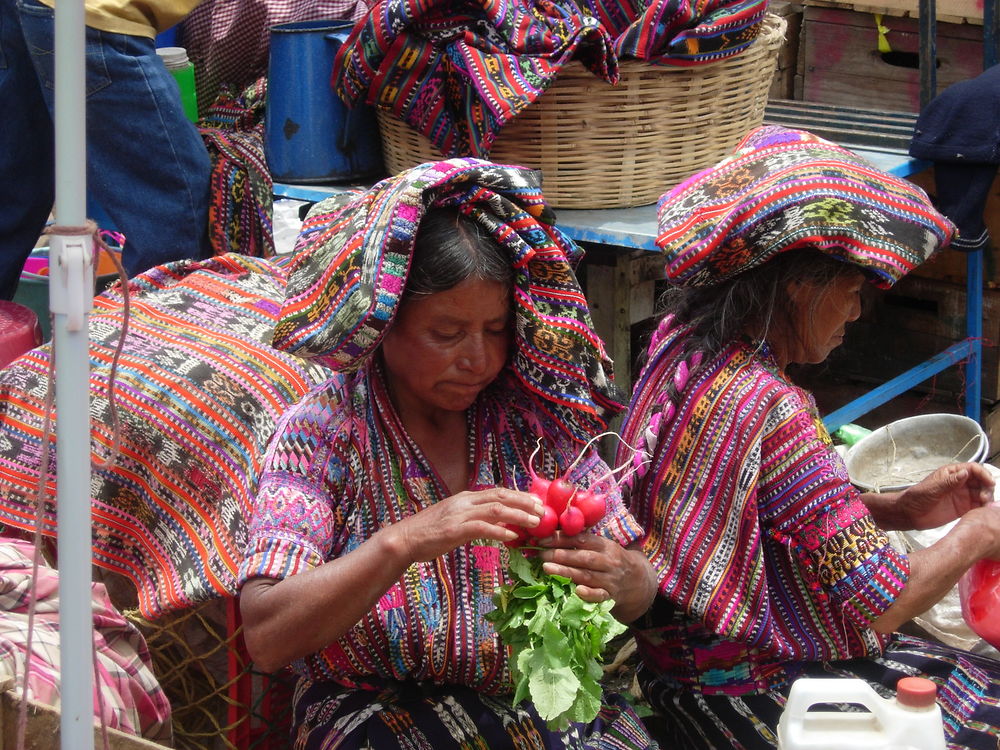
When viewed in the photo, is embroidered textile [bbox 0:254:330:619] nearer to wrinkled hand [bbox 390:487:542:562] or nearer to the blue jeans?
wrinkled hand [bbox 390:487:542:562]

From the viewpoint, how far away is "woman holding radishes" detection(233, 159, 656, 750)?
5.82 ft

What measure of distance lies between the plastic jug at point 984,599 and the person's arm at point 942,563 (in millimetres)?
60

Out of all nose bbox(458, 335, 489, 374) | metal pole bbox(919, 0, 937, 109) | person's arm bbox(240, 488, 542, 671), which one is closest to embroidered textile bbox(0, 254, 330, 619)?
person's arm bbox(240, 488, 542, 671)

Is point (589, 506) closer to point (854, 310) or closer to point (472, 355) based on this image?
point (472, 355)

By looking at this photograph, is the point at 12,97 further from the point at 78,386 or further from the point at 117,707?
the point at 78,386

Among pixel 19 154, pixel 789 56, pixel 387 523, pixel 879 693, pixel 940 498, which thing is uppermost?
pixel 789 56

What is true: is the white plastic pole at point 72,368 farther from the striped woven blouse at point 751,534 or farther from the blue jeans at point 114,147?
the blue jeans at point 114,147

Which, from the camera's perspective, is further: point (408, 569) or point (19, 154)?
point (19, 154)

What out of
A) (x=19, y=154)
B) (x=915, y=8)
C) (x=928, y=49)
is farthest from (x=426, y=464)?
(x=915, y=8)

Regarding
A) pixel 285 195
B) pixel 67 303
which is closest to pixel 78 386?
pixel 67 303

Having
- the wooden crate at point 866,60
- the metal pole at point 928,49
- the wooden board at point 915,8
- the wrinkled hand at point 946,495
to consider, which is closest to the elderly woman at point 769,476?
the wrinkled hand at point 946,495

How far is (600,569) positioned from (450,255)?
541mm

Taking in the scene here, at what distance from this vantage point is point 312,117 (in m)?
3.47

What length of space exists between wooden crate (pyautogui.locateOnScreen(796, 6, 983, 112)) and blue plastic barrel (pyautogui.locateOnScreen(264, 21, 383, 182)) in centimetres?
304
